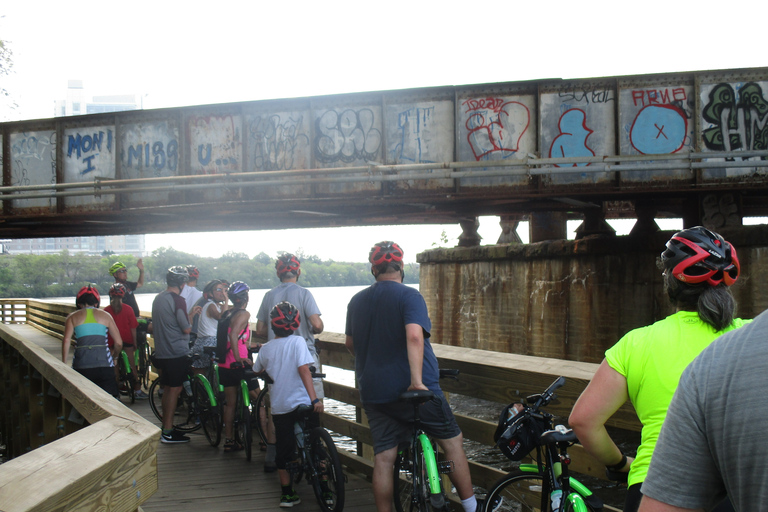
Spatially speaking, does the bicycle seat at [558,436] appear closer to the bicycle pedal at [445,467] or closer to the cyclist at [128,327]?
the bicycle pedal at [445,467]

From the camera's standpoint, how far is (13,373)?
887cm

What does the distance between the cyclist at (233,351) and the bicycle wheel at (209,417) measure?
0.26m

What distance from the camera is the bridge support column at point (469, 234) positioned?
72.4ft

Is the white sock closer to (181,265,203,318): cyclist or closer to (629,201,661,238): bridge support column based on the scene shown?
(181,265,203,318): cyclist

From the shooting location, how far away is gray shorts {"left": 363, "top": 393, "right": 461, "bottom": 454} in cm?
401

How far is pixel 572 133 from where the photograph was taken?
1404 centimetres

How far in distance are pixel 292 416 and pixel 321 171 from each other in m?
8.94

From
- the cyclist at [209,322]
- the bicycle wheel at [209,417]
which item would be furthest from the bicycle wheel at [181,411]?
the cyclist at [209,322]

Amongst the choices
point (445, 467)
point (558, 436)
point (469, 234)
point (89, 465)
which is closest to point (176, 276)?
point (445, 467)

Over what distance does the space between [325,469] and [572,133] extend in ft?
35.2

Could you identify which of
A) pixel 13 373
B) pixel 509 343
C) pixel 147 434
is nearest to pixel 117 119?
pixel 13 373

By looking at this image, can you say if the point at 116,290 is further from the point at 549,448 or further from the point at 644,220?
the point at 644,220

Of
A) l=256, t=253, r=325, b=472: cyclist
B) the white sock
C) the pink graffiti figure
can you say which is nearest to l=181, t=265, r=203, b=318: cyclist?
l=256, t=253, r=325, b=472: cyclist

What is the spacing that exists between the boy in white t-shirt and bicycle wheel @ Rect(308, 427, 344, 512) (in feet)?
0.68
